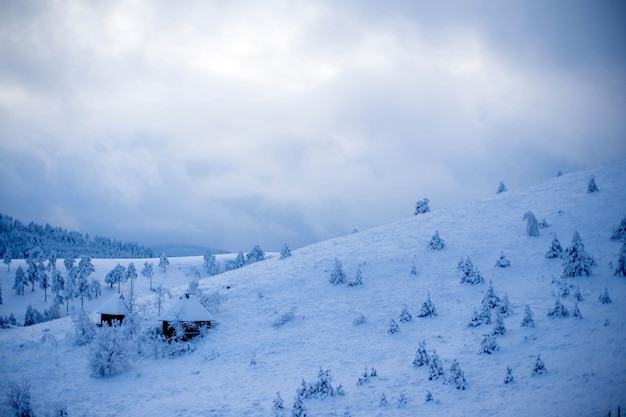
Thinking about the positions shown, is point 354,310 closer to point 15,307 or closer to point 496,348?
point 496,348

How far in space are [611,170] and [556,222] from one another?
61.6 feet

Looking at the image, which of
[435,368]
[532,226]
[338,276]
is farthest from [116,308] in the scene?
[532,226]

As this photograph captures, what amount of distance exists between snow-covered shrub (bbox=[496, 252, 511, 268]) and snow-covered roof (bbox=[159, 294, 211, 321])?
90.8ft

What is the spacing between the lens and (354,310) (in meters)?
35.2

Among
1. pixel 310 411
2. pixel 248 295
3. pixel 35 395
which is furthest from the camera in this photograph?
pixel 248 295

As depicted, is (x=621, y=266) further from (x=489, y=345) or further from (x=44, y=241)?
(x=44, y=241)

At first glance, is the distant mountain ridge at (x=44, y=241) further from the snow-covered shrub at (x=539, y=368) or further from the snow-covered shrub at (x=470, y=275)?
the snow-covered shrub at (x=539, y=368)

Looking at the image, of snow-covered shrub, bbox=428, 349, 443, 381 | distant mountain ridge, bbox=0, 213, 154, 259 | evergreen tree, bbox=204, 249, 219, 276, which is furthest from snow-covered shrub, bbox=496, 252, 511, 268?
distant mountain ridge, bbox=0, 213, 154, 259

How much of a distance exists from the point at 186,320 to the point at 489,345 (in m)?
25.0

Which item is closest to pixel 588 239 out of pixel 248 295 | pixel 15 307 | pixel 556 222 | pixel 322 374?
pixel 556 222

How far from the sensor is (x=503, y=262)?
3675 cm

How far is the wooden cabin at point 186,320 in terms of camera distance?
1382 inches

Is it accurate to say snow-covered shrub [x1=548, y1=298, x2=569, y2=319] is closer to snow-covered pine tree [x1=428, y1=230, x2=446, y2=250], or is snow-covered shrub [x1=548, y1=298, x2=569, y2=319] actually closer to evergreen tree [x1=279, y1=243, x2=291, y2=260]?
snow-covered pine tree [x1=428, y1=230, x2=446, y2=250]

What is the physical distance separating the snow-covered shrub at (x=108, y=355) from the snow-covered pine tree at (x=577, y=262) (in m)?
35.6
